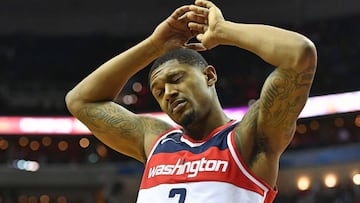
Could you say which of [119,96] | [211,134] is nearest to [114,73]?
[211,134]

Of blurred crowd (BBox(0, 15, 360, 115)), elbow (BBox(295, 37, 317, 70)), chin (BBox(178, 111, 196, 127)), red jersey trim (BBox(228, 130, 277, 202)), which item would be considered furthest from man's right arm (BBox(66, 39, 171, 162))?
blurred crowd (BBox(0, 15, 360, 115))

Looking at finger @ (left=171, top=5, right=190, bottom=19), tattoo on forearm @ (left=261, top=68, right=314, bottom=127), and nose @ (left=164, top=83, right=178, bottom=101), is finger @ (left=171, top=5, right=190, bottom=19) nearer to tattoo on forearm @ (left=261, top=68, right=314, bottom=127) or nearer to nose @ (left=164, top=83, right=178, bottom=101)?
nose @ (left=164, top=83, right=178, bottom=101)

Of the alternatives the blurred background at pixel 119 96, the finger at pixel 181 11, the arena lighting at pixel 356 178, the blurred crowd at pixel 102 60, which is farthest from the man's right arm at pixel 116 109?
the arena lighting at pixel 356 178

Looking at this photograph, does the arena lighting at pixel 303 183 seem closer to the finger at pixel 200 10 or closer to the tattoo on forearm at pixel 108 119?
the tattoo on forearm at pixel 108 119

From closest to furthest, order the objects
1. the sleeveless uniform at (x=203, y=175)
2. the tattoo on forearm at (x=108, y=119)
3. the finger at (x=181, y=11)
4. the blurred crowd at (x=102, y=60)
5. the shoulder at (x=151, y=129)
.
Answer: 1. the sleeveless uniform at (x=203, y=175)
2. the finger at (x=181, y=11)
3. the shoulder at (x=151, y=129)
4. the tattoo on forearm at (x=108, y=119)
5. the blurred crowd at (x=102, y=60)

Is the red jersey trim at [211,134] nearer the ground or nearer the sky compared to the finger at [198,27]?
nearer the ground

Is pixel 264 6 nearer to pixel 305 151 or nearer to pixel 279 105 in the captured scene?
pixel 305 151

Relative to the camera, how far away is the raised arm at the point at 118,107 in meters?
3.00

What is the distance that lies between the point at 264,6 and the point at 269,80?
19.1 meters

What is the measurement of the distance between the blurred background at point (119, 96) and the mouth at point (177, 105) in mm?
14547

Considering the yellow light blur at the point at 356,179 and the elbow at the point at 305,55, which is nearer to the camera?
the elbow at the point at 305,55

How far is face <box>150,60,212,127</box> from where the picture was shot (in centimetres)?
261

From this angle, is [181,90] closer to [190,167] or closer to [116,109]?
[190,167]

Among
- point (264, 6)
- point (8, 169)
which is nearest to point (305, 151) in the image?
point (264, 6)
